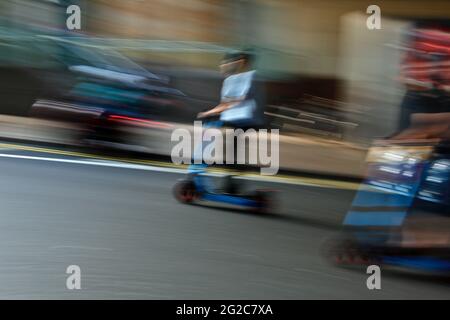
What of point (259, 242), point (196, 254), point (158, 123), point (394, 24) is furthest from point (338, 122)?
point (196, 254)

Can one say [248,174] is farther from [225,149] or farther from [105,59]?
[105,59]

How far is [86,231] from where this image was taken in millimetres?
3785

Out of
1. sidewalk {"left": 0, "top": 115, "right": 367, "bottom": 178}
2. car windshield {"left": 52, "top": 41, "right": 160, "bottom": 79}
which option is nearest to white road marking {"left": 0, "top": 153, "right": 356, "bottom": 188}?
sidewalk {"left": 0, "top": 115, "right": 367, "bottom": 178}

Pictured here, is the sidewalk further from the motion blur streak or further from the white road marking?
the white road marking

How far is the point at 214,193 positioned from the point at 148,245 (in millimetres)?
1363

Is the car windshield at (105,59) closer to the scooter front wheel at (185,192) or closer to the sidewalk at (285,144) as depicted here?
the sidewalk at (285,144)

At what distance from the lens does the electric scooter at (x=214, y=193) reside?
4883 millimetres

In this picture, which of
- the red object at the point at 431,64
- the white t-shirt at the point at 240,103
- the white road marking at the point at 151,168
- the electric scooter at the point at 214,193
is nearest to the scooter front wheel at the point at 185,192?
the electric scooter at the point at 214,193

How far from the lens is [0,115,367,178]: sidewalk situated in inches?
228

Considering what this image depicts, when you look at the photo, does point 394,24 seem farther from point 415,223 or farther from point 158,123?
point 415,223

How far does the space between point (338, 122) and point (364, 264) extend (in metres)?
3.37

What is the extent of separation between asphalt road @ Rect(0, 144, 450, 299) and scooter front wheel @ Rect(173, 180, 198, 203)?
6cm

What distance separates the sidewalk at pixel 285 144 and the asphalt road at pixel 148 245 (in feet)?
2.77

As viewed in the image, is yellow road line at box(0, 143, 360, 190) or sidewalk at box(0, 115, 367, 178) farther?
sidewalk at box(0, 115, 367, 178)
